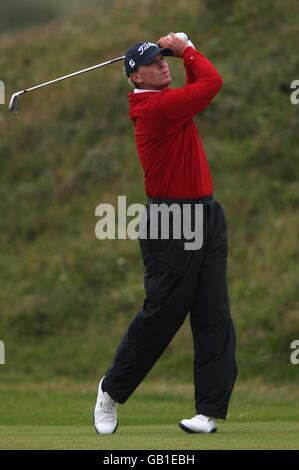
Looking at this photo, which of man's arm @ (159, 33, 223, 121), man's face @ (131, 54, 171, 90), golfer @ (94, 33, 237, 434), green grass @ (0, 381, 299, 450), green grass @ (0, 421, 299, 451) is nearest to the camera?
green grass @ (0, 421, 299, 451)

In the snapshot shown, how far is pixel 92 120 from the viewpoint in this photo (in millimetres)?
22500

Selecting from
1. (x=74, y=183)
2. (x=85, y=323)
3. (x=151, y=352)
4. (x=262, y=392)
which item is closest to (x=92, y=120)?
(x=74, y=183)

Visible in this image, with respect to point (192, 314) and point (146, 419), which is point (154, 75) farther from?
point (146, 419)

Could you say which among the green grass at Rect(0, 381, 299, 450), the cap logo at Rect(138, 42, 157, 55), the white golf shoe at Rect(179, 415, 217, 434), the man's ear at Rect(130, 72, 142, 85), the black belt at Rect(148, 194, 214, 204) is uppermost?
the cap logo at Rect(138, 42, 157, 55)

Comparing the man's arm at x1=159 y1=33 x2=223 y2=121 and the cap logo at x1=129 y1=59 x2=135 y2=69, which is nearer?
the man's arm at x1=159 y1=33 x2=223 y2=121

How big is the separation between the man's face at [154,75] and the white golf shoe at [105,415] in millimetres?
1995

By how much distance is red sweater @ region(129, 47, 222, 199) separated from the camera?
7875 millimetres

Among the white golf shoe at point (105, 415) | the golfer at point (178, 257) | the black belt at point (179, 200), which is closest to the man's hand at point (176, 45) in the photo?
the golfer at point (178, 257)

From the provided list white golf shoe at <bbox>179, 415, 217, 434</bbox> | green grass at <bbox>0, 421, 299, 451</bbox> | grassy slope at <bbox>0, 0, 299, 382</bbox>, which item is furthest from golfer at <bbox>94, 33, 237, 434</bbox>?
grassy slope at <bbox>0, 0, 299, 382</bbox>

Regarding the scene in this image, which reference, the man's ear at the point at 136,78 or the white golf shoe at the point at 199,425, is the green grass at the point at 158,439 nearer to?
the white golf shoe at the point at 199,425

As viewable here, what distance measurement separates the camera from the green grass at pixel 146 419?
7121mm

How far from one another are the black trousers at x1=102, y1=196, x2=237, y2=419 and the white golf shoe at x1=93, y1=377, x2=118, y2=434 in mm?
59

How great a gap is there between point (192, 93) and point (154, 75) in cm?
36

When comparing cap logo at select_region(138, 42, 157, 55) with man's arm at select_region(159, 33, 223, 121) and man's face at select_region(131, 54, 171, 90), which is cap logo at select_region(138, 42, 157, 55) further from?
man's arm at select_region(159, 33, 223, 121)
